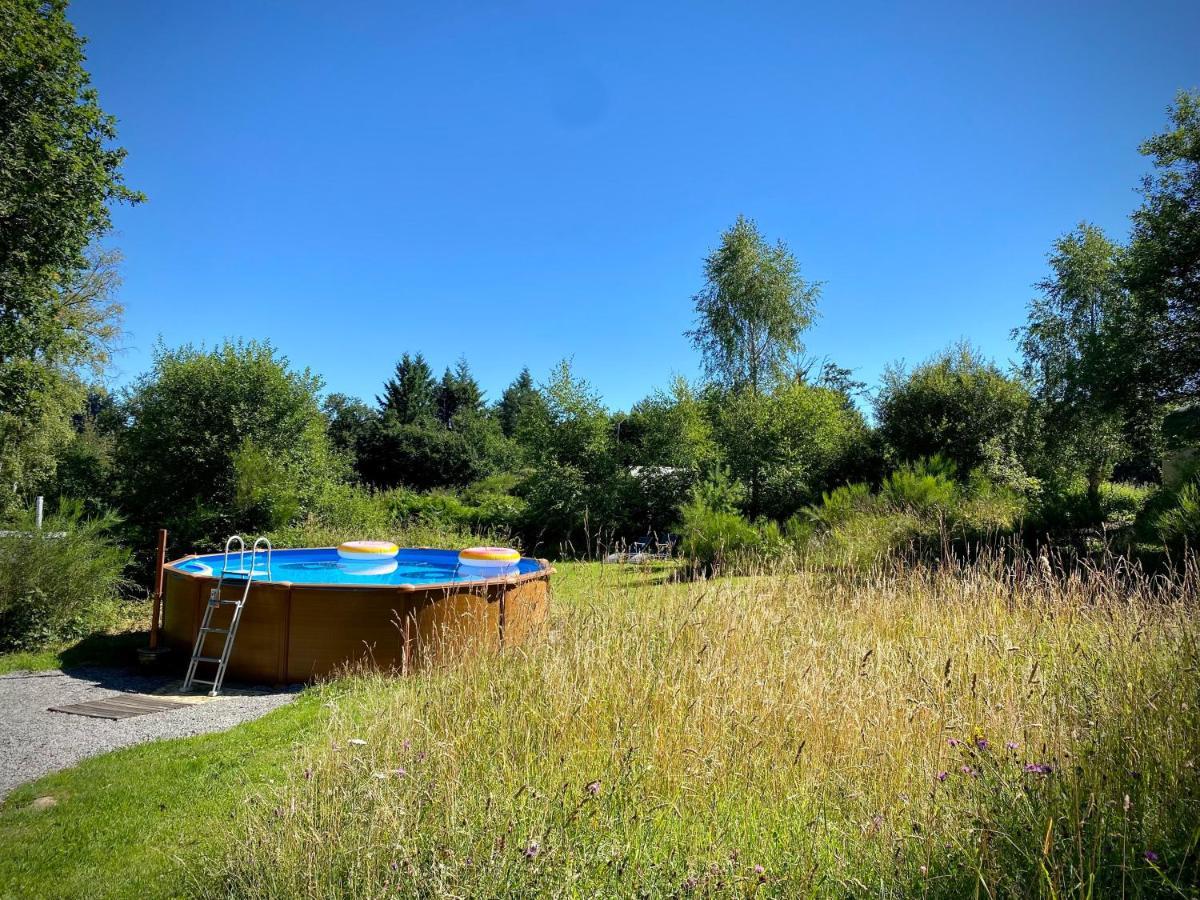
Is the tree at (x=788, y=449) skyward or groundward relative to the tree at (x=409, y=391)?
A: groundward

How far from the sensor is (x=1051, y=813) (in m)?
1.99

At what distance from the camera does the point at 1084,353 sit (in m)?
13.2

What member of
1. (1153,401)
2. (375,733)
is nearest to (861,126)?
(1153,401)

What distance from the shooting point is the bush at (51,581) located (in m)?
7.48

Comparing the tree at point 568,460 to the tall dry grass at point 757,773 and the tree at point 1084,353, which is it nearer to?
the tree at point 1084,353

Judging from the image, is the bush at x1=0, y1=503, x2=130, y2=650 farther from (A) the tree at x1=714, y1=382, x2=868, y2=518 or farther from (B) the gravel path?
(A) the tree at x1=714, y1=382, x2=868, y2=518

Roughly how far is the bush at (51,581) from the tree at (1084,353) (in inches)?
572

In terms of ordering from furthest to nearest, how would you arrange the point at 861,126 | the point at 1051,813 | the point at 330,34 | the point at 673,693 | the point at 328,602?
the point at 861,126 < the point at 330,34 < the point at 328,602 < the point at 673,693 < the point at 1051,813

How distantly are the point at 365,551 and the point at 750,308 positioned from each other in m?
17.7

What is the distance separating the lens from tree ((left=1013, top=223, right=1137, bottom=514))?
12.0m

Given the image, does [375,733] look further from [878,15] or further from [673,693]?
[878,15]

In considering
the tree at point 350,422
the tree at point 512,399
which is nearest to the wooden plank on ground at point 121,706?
the tree at point 350,422

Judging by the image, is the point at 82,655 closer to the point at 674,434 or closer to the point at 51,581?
the point at 51,581

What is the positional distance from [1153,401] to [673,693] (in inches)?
523
